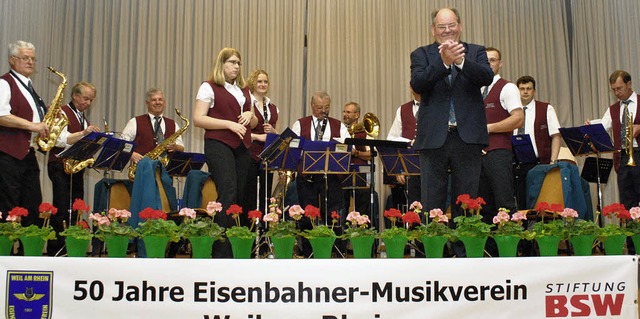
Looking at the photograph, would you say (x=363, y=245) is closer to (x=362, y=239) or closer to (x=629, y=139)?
(x=362, y=239)

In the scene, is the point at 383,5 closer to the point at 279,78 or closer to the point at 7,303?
the point at 279,78

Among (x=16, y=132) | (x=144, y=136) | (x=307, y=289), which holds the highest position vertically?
(x=144, y=136)

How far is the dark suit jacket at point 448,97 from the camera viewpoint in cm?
395

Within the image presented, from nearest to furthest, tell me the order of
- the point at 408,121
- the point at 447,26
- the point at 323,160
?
1. the point at 447,26
2. the point at 323,160
3. the point at 408,121

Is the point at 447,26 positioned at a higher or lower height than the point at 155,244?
higher

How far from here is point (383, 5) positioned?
31.3ft

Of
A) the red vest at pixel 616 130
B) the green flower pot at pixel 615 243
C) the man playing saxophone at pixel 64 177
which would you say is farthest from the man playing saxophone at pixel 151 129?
the red vest at pixel 616 130

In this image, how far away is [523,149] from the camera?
6137 millimetres

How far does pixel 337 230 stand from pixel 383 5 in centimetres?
415

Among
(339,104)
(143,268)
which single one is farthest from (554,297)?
(339,104)

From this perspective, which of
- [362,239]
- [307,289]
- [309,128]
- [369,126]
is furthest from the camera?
[369,126]

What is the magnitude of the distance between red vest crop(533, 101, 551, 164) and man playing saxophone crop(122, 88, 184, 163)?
374cm

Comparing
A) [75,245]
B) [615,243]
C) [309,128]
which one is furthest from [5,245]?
[309,128]

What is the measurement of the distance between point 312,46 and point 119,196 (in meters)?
4.23
